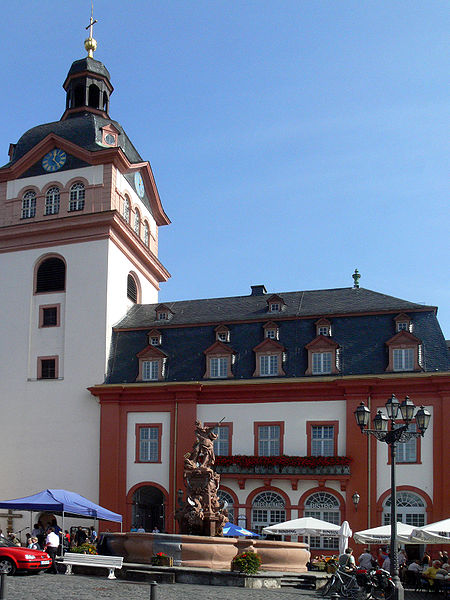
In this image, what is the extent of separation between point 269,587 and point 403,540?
7117mm

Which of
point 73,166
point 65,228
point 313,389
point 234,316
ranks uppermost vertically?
point 73,166

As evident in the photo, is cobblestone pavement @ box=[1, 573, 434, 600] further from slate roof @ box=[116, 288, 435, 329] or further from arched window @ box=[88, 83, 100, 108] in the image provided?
arched window @ box=[88, 83, 100, 108]

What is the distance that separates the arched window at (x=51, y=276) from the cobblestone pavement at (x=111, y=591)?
23.6 meters

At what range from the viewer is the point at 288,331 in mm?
43062

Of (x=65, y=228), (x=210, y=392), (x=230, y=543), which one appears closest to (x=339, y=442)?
(x=210, y=392)

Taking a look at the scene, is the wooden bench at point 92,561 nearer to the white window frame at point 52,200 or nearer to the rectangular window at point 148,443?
the rectangular window at point 148,443

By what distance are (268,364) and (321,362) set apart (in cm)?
267

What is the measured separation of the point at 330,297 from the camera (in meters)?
45.2

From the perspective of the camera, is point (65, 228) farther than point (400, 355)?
Yes

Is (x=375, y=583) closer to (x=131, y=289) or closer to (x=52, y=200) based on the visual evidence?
(x=131, y=289)

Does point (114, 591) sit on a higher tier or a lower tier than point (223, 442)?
lower

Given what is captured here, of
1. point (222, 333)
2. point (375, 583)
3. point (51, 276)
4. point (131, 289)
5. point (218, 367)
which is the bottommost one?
point (375, 583)

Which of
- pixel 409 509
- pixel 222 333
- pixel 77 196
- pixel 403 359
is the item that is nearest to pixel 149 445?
pixel 222 333

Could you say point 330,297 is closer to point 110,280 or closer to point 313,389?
point 313,389
